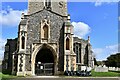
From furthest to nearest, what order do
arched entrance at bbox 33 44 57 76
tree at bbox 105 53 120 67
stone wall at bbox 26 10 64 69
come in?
tree at bbox 105 53 120 67
stone wall at bbox 26 10 64 69
arched entrance at bbox 33 44 57 76

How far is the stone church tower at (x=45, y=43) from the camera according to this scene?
37.4 m

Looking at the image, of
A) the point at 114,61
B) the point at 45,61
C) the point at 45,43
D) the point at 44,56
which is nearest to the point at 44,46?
the point at 45,43

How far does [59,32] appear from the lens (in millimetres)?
38688

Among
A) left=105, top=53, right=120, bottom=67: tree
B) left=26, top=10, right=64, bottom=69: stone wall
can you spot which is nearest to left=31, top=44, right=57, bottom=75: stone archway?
left=26, top=10, right=64, bottom=69: stone wall

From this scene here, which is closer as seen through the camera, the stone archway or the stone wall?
the stone archway

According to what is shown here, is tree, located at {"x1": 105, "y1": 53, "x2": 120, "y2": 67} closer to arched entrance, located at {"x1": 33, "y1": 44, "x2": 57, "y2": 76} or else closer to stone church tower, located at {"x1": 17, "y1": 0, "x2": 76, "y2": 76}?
arched entrance, located at {"x1": 33, "y1": 44, "x2": 57, "y2": 76}

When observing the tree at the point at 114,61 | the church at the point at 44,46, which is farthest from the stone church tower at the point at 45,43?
the tree at the point at 114,61

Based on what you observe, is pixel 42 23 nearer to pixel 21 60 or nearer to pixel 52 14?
pixel 52 14

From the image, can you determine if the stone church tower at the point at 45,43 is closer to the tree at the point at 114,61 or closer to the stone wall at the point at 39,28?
the stone wall at the point at 39,28

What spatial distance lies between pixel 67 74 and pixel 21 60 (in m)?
6.51

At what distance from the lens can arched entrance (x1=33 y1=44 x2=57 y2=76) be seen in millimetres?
37844

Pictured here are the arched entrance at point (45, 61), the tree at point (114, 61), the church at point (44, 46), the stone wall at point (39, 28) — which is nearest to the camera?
the church at point (44, 46)

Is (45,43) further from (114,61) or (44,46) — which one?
(114,61)

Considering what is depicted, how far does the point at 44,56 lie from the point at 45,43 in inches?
106
